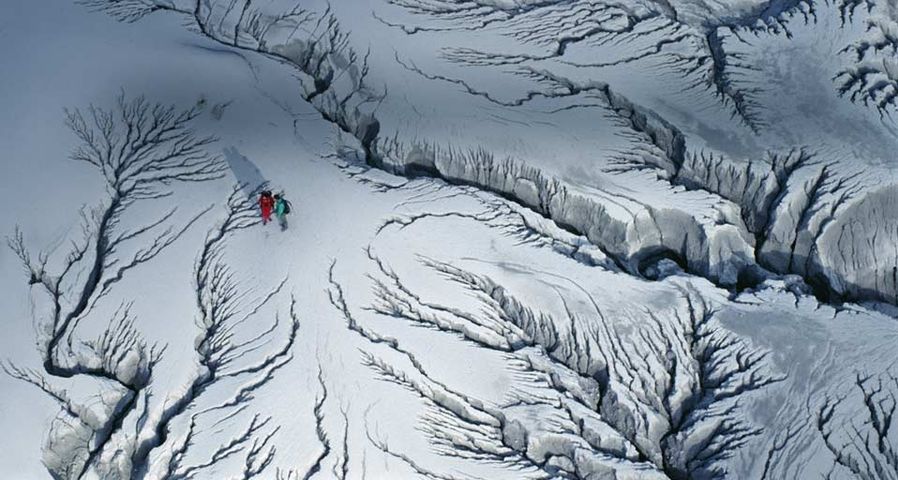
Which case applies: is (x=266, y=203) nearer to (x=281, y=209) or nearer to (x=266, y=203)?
(x=266, y=203)

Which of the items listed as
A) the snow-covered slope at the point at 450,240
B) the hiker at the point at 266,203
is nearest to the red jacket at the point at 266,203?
the hiker at the point at 266,203

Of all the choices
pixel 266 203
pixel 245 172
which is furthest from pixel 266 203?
pixel 245 172

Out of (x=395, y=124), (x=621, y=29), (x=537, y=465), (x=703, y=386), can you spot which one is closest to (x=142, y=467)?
(x=537, y=465)

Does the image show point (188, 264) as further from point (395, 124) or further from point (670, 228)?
point (670, 228)

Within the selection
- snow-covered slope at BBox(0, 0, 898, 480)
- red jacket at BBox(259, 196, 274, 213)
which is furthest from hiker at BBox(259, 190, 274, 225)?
snow-covered slope at BBox(0, 0, 898, 480)

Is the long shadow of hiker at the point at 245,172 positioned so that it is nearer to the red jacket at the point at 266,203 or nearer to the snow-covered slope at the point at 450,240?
the snow-covered slope at the point at 450,240
